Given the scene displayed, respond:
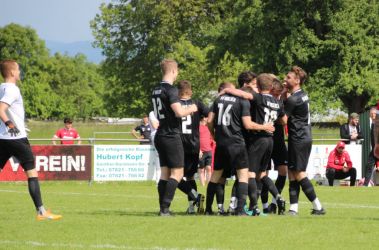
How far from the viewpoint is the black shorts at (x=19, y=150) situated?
464 inches

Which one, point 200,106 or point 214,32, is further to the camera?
point 214,32

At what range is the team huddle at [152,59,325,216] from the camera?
12367 mm

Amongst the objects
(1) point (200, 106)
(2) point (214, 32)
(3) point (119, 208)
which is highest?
(2) point (214, 32)

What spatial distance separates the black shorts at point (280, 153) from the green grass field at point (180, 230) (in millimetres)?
884

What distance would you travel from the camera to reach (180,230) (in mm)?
10641

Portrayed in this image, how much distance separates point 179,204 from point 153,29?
48.4 m

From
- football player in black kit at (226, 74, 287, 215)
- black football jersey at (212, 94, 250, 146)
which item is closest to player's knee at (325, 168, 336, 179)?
football player in black kit at (226, 74, 287, 215)

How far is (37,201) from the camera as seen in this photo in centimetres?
1205

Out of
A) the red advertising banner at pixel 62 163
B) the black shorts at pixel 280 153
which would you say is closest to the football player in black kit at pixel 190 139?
the black shorts at pixel 280 153

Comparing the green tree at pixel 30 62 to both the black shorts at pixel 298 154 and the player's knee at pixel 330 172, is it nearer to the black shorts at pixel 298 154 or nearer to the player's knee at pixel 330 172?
the player's knee at pixel 330 172

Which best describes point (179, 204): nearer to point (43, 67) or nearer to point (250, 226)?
point (250, 226)

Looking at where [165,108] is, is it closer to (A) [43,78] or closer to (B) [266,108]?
(B) [266,108]

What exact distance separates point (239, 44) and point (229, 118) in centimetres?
4014

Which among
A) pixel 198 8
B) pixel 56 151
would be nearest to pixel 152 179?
pixel 56 151
